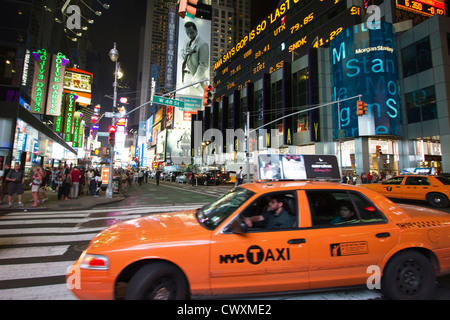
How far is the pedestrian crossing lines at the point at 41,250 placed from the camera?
342 cm

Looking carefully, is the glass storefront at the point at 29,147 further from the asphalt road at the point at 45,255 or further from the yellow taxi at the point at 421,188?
the yellow taxi at the point at 421,188

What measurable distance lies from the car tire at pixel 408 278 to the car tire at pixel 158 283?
2.49 meters

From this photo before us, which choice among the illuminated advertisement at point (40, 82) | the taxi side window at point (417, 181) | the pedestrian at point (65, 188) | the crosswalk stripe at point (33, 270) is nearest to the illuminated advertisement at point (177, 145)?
the illuminated advertisement at point (40, 82)

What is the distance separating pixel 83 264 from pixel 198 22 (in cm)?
12340

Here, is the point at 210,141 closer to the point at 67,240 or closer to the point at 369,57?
the point at 369,57

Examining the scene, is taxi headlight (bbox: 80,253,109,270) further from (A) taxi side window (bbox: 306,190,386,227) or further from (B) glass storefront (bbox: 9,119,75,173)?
(B) glass storefront (bbox: 9,119,75,173)

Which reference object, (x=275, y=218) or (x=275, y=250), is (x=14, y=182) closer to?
(x=275, y=218)

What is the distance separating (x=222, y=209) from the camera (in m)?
3.45

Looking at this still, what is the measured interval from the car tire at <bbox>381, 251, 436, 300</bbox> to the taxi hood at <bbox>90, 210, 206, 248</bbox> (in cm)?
239

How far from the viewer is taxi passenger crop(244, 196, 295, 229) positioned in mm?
3152

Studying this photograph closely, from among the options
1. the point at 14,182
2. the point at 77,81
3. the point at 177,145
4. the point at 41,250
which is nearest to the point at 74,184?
the point at 14,182

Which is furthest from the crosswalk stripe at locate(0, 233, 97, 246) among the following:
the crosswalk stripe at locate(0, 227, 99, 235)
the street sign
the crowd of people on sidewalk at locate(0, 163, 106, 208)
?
the street sign

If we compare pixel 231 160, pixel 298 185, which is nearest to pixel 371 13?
pixel 231 160

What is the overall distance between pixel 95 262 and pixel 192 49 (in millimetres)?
118568
